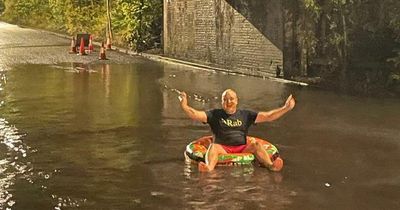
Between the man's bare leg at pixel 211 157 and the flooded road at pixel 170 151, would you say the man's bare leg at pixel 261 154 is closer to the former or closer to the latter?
the flooded road at pixel 170 151

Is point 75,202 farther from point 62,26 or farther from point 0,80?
point 62,26

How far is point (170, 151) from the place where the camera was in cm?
1027

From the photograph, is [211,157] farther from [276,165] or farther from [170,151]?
[170,151]

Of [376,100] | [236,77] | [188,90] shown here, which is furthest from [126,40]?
[376,100]

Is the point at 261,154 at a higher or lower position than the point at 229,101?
lower

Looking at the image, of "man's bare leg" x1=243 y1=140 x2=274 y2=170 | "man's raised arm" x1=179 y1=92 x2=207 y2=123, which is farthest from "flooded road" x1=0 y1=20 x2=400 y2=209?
"man's raised arm" x1=179 y1=92 x2=207 y2=123

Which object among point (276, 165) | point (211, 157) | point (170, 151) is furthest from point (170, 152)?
point (276, 165)

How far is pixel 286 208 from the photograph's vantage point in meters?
7.17

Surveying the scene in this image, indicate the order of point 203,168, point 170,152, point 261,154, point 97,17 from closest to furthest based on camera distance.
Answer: point 203,168 → point 261,154 → point 170,152 → point 97,17

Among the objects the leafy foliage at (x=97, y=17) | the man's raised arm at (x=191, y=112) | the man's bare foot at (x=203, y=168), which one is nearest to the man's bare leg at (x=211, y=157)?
the man's bare foot at (x=203, y=168)

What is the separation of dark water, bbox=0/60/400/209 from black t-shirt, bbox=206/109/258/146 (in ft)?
1.56

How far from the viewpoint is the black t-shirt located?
909 centimetres

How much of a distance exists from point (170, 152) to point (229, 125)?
4.84 ft

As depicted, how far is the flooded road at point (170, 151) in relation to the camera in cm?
764
